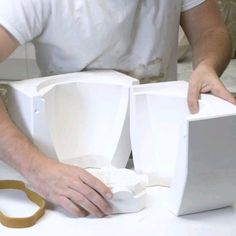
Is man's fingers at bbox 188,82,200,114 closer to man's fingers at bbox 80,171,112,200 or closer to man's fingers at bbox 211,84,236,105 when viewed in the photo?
man's fingers at bbox 211,84,236,105

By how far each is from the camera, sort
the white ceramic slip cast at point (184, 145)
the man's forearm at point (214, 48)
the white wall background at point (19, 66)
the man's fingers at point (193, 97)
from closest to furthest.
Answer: the white ceramic slip cast at point (184, 145)
the man's fingers at point (193, 97)
the man's forearm at point (214, 48)
the white wall background at point (19, 66)

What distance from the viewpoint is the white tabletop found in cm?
69

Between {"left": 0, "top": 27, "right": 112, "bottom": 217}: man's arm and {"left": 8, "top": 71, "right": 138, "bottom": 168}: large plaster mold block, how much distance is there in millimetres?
63

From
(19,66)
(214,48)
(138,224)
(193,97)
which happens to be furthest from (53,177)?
(19,66)

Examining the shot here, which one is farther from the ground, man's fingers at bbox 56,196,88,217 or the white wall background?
man's fingers at bbox 56,196,88,217

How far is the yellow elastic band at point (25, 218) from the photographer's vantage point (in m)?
0.70

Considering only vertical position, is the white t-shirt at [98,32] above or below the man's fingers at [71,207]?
above

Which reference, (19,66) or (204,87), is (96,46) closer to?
(204,87)

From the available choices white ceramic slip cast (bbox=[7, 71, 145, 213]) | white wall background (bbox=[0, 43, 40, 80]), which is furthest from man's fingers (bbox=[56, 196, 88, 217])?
white wall background (bbox=[0, 43, 40, 80])

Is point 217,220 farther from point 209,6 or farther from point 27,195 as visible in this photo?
point 209,6

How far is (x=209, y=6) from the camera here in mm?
1142

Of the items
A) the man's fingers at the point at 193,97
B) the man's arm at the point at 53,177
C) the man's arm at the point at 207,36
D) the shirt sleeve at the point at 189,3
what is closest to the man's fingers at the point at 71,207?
the man's arm at the point at 53,177

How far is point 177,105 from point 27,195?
0.29 m

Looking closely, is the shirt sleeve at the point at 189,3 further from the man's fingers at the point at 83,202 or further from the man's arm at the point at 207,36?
the man's fingers at the point at 83,202
